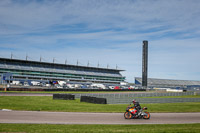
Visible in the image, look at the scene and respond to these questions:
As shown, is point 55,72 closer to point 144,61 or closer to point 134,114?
point 144,61

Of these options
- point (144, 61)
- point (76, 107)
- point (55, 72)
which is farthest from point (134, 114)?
point (55, 72)

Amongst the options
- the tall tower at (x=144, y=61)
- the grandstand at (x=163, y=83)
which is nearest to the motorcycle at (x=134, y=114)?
the tall tower at (x=144, y=61)

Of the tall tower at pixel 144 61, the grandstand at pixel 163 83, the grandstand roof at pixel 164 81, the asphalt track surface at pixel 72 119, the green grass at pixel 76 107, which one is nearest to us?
the asphalt track surface at pixel 72 119

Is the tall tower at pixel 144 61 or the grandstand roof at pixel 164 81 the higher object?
the tall tower at pixel 144 61

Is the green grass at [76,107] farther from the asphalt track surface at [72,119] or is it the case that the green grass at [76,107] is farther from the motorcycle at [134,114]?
the motorcycle at [134,114]

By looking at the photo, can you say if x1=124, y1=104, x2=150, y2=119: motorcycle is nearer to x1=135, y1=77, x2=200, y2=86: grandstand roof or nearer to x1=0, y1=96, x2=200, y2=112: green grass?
x1=0, y1=96, x2=200, y2=112: green grass

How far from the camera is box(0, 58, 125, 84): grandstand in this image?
119 metres

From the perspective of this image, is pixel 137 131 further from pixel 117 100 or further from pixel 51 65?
pixel 51 65

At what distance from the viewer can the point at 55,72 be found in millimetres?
131625

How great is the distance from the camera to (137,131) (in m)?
13.0

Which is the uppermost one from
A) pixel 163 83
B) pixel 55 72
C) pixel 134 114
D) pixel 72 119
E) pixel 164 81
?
pixel 55 72

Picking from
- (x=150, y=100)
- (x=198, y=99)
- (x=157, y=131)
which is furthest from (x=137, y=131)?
(x=198, y=99)

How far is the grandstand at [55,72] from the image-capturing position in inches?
4680

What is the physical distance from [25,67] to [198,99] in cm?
9933
